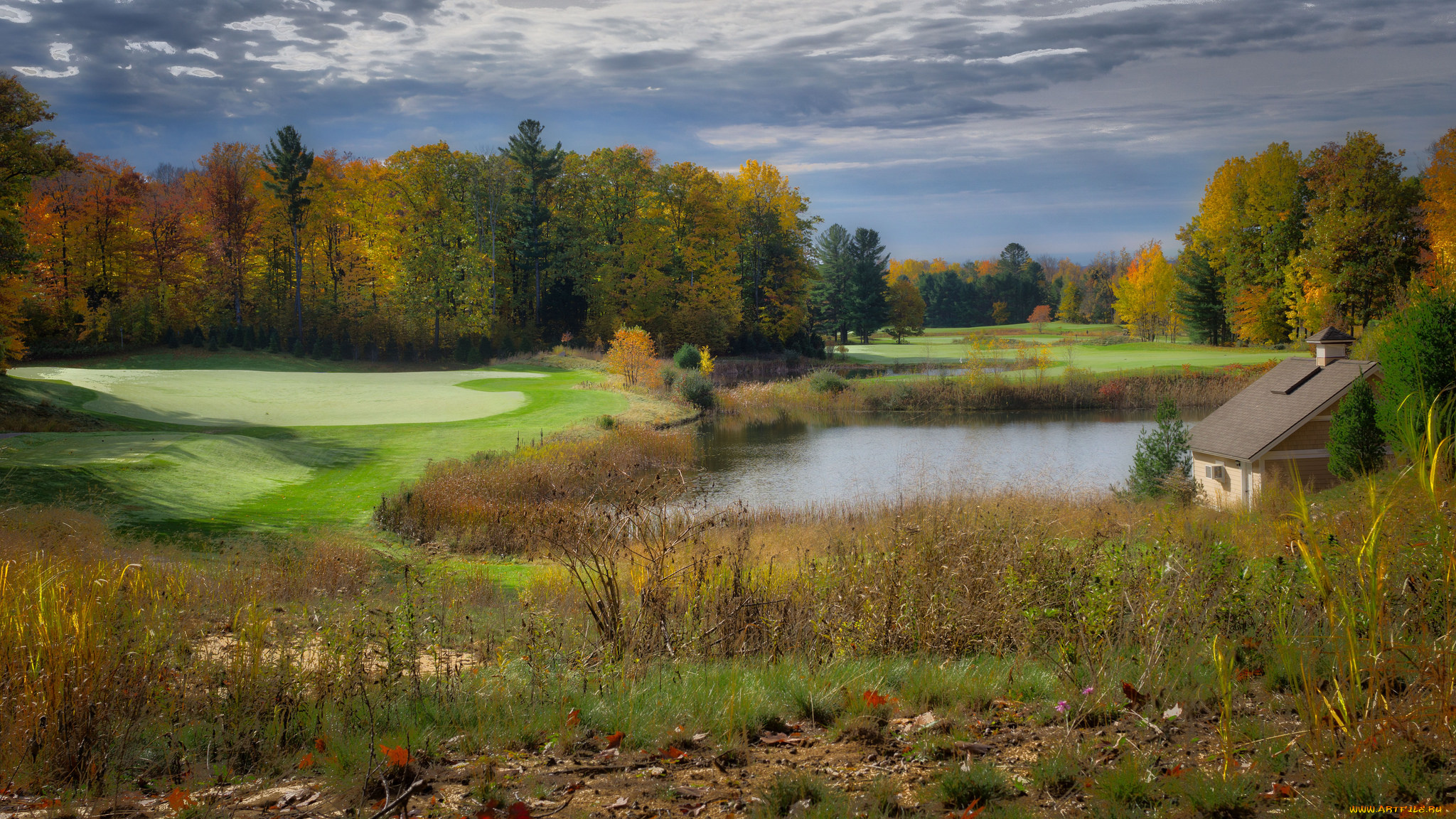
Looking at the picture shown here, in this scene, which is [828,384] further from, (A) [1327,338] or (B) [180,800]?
(B) [180,800]

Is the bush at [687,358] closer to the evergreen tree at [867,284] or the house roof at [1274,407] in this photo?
the house roof at [1274,407]

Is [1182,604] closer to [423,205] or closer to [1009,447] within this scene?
[1009,447]

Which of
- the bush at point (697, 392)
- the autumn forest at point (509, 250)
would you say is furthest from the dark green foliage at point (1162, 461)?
the autumn forest at point (509, 250)

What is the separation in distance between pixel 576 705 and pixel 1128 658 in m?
3.03

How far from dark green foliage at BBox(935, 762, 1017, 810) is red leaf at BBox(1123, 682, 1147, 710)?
1105 millimetres

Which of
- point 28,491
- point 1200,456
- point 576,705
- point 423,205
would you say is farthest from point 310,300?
point 576,705

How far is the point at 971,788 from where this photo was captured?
10.3 feet

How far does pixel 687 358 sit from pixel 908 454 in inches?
704

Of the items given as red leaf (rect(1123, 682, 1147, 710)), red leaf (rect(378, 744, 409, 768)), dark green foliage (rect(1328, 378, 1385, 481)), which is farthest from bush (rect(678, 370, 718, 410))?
red leaf (rect(378, 744, 409, 768))

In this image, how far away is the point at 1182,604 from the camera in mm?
4977

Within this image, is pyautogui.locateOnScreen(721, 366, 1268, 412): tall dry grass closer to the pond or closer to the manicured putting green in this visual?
the pond

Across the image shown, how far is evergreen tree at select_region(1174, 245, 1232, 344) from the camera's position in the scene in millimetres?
54219

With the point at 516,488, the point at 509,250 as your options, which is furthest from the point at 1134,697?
the point at 509,250

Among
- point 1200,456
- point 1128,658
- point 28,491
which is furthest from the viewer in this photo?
point 1200,456
